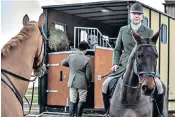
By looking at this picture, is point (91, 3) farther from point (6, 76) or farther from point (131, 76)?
point (6, 76)

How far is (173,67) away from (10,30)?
4.24 m

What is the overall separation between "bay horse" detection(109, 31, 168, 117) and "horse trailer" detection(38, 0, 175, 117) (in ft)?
8.01

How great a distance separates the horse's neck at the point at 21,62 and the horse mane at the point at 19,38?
0.15 feet

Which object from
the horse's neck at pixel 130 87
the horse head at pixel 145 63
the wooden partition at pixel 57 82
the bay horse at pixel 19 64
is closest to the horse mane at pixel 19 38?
the bay horse at pixel 19 64

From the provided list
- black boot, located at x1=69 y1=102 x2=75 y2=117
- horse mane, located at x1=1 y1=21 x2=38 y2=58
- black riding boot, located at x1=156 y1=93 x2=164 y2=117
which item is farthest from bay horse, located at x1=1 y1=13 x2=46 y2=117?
black boot, located at x1=69 y1=102 x2=75 y2=117

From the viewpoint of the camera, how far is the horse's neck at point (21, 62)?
12.9ft

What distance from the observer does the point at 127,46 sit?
215 inches

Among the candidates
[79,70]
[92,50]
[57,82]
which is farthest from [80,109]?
[92,50]

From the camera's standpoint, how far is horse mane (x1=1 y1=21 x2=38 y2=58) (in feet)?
12.7

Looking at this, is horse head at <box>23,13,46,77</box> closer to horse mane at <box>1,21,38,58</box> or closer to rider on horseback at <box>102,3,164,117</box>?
horse mane at <box>1,21,38,58</box>

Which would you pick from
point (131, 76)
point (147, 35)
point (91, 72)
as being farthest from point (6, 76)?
point (91, 72)

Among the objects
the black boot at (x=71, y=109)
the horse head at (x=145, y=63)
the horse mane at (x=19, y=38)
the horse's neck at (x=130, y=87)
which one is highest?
the horse mane at (x=19, y=38)

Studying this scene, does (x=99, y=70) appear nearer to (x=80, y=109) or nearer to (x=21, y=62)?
(x=80, y=109)

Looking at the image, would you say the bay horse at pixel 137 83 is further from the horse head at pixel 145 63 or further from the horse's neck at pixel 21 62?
the horse's neck at pixel 21 62
